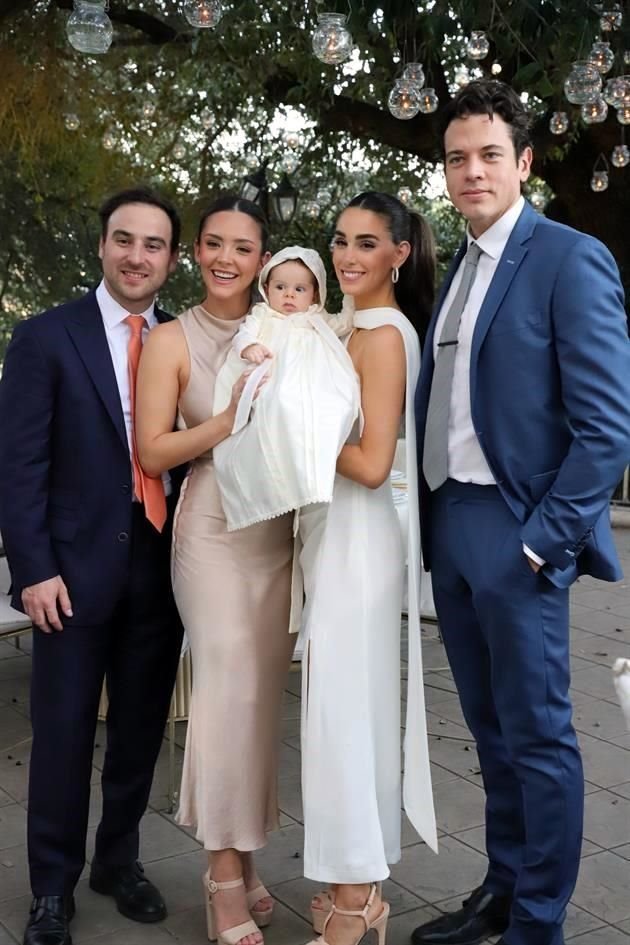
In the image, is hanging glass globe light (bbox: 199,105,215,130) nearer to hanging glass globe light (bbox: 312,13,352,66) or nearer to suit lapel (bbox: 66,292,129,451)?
hanging glass globe light (bbox: 312,13,352,66)

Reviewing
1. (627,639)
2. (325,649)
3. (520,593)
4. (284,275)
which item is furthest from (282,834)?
(627,639)

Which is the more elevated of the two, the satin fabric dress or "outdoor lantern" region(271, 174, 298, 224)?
"outdoor lantern" region(271, 174, 298, 224)

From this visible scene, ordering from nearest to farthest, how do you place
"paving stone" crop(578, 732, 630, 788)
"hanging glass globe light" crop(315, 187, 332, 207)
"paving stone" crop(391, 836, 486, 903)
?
"paving stone" crop(391, 836, 486, 903) → "paving stone" crop(578, 732, 630, 788) → "hanging glass globe light" crop(315, 187, 332, 207)

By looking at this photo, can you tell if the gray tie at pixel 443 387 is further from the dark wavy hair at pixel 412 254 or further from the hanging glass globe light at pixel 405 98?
the hanging glass globe light at pixel 405 98

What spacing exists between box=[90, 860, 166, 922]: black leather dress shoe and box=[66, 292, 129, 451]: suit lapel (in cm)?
119

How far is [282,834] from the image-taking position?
3420 mm

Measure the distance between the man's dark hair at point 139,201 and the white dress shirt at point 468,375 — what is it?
832 mm

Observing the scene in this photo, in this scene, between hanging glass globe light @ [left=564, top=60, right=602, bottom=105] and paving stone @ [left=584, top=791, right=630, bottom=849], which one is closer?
paving stone @ [left=584, top=791, right=630, bottom=849]

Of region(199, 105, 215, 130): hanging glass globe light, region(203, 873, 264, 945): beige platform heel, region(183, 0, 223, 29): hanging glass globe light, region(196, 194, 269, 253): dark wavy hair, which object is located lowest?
region(203, 873, 264, 945): beige platform heel

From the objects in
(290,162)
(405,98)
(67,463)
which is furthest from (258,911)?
(290,162)

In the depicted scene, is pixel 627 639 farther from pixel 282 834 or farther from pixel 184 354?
pixel 184 354

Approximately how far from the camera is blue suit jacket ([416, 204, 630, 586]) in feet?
7.61

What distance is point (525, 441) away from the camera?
242 centimetres

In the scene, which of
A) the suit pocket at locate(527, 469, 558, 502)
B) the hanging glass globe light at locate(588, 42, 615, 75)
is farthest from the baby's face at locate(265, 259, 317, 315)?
the hanging glass globe light at locate(588, 42, 615, 75)
